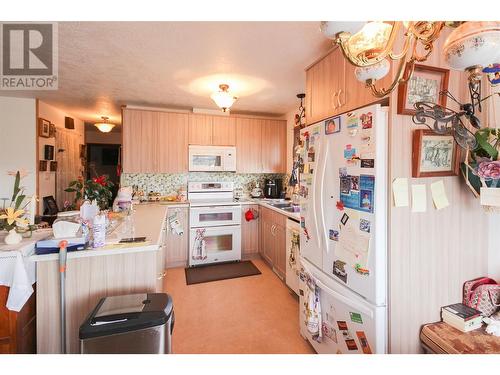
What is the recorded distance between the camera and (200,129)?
3.77m

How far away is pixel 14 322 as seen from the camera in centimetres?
128

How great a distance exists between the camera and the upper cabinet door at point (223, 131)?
12.6 feet

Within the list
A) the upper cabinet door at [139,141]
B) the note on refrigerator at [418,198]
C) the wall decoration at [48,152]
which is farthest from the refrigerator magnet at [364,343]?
the wall decoration at [48,152]

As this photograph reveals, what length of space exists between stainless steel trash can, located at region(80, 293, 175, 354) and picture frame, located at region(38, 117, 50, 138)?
3489 mm

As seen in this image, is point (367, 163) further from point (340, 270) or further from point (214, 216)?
point (214, 216)

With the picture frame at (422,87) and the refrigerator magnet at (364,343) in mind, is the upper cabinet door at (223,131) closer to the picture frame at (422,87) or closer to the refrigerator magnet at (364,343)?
the picture frame at (422,87)

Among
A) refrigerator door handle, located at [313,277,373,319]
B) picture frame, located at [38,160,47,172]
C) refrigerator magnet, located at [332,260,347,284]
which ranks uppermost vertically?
picture frame, located at [38,160,47,172]

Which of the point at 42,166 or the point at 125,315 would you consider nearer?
the point at 125,315

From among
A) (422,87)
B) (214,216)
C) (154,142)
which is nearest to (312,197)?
(422,87)

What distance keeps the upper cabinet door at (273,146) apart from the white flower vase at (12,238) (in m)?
3.22

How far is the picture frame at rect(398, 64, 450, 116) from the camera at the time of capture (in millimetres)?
1201

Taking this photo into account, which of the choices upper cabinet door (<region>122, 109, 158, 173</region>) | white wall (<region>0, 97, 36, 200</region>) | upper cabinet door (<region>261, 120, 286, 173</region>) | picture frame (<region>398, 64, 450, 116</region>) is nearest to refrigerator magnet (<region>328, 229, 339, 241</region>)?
picture frame (<region>398, 64, 450, 116</region>)

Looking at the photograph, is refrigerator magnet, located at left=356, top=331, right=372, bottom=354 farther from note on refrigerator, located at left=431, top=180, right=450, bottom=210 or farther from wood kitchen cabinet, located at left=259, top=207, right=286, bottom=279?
wood kitchen cabinet, located at left=259, top=207, right=286, bottom=279

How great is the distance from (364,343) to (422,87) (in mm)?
1411
